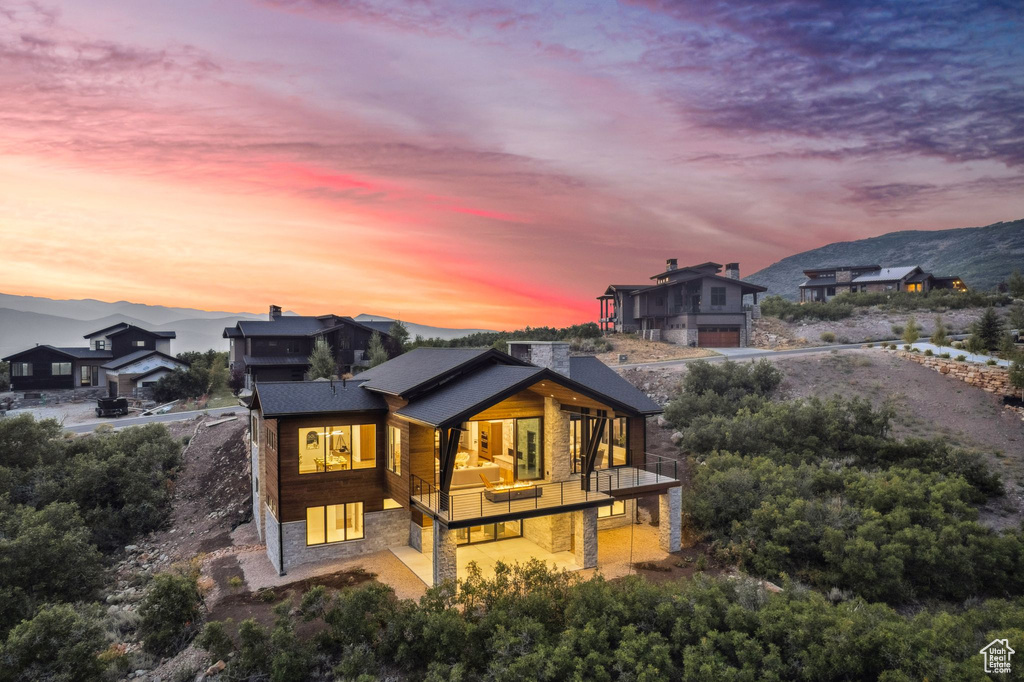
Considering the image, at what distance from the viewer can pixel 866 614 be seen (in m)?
11.5

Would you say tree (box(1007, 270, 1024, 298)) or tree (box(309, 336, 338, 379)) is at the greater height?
tree (box(1007, 270, 1024, 298))

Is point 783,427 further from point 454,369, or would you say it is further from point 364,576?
point 364,576

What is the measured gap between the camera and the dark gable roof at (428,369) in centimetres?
1702

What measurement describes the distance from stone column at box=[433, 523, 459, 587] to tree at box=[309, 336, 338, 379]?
1059 inches

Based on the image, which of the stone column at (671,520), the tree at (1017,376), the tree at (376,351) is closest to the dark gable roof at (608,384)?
the stone column at (671,520)

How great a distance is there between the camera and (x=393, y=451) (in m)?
17.8

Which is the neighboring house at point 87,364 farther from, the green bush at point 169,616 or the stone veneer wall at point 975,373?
the stone veneer wall at point 975,373

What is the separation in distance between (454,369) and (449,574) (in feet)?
19.4

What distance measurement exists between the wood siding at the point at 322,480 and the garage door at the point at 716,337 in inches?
1490

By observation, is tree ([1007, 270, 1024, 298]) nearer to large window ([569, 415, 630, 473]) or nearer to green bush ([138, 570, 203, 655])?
large window ([569, 415, 630, 473])

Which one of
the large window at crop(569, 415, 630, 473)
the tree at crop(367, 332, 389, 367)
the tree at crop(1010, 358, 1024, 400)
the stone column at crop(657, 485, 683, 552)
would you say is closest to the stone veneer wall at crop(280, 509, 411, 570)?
the large window at crop(569, 415, 630, 473)

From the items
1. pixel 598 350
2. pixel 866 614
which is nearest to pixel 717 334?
pixel 598 350

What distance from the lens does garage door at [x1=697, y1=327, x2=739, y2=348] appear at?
4944cm

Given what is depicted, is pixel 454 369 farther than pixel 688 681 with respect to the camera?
Yes
